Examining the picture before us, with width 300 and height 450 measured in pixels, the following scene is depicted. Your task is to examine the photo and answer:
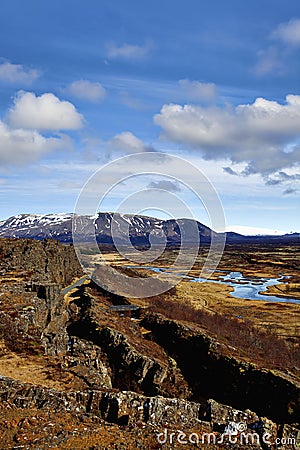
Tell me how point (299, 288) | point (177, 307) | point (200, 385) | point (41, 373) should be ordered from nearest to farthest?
point (41, 373) < point (200, 385) < point (177, 307) < point (299, 288)

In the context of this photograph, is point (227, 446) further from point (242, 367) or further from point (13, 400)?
point (242, 367)

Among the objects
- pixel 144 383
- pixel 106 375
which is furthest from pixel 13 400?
pixel 144 383

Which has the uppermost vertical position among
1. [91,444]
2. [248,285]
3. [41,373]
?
[91,444]

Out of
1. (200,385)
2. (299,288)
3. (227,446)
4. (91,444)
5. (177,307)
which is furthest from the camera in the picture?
(299,288)

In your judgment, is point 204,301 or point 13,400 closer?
point 13,400

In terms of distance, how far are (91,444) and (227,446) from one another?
374cm

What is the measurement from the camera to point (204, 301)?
71.0 metres

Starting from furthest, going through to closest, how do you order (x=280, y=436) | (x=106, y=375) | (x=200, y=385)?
(x=200, y=385)
(x=106, y=375)
(x=280, y=436)

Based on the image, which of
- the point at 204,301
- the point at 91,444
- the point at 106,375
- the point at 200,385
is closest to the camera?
the point at 91,444

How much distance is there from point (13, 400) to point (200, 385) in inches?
646

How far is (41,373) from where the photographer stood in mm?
16609

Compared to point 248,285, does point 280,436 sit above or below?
above

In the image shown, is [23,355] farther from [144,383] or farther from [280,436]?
[280,436]

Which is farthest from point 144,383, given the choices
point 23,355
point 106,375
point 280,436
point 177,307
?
point 177,307
